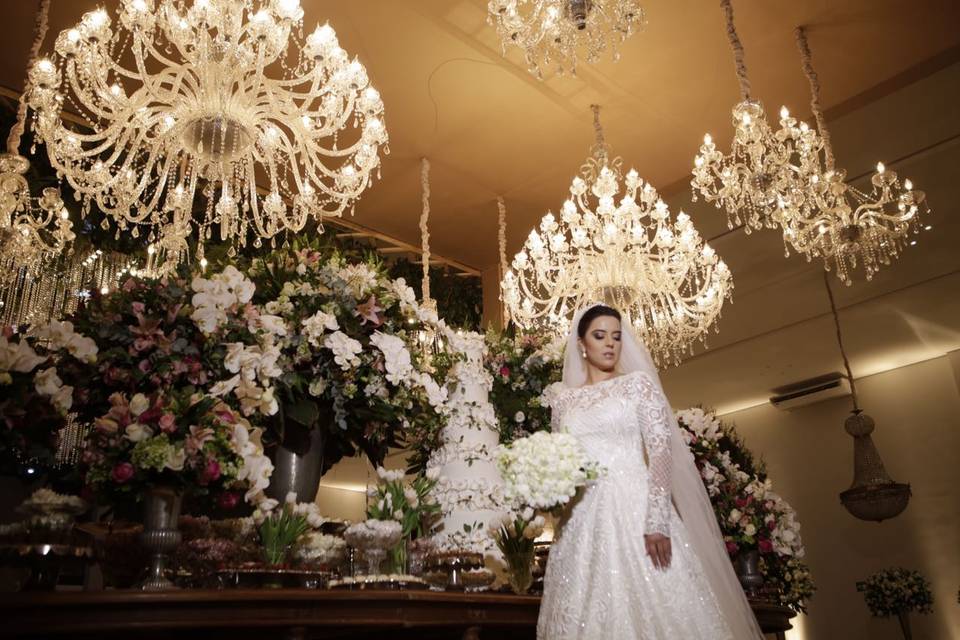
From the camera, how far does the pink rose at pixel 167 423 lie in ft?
6.73

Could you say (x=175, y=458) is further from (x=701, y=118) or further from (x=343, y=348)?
(x=701, y=118)

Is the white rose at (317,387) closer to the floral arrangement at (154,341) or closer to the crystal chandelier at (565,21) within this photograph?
the floral arrangement at (154,341)

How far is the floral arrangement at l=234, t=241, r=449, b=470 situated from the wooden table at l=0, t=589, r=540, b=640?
27.9 inches

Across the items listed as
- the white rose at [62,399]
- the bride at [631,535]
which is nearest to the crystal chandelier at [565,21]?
the bride at [631,535]

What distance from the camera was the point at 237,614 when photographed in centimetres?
181

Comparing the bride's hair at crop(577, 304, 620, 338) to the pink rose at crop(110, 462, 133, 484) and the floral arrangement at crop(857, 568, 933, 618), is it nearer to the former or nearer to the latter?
the pink rose at crop(110, 462, 133, 484)

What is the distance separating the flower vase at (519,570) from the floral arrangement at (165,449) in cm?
102

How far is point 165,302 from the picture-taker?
2426mm

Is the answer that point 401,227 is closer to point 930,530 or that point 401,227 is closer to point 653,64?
point 653,64

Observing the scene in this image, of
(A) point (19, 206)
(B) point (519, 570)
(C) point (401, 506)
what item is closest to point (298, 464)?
(C) point (401, 506)

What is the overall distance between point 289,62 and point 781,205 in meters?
3.86

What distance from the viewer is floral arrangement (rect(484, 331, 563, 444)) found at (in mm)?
3514

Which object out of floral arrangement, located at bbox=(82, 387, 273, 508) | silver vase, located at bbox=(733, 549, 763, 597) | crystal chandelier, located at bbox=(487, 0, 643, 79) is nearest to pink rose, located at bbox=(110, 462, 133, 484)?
floral arrangement, located at bbox=(82, 387, 273, 508)

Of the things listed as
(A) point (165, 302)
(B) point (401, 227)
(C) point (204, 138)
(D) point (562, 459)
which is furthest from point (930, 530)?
(A) point (165, 302)
